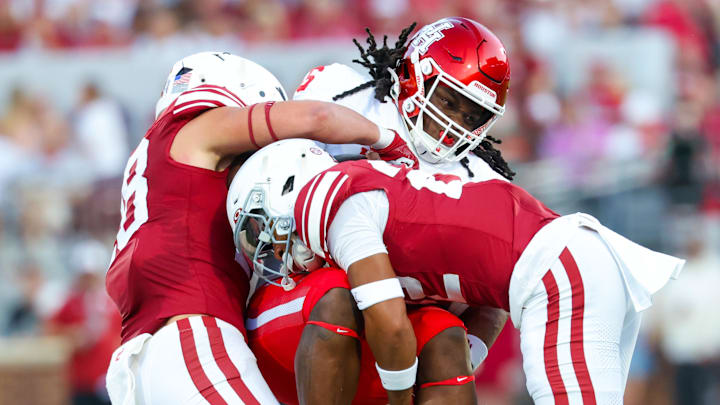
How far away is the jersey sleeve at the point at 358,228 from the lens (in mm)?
3111

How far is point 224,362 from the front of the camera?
3.53m

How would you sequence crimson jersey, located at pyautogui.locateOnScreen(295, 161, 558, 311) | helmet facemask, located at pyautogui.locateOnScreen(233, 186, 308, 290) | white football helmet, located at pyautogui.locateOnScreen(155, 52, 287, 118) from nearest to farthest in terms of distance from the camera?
crimson jersey, located at pyautogui.locateOnScreen(295, 161, 558, 311), helmet facemask, located at pyautogui.locateOnScreen(233, 186, 308, 290), white football helmet, located at pyautogui.locateOnScreen(155, 52, 287, 118)

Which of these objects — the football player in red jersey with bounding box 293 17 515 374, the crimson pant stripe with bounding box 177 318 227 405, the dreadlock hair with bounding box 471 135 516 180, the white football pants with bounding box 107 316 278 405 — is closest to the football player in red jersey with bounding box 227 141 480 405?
the white football pants with bounding box 107 316 278 405

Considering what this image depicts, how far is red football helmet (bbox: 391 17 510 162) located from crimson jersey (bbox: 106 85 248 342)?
22.9 inches

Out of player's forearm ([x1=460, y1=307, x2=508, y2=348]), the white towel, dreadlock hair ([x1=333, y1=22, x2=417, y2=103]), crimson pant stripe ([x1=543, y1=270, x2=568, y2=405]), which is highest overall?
dreadlock hair ([x1=333, y1=22, x2=417, y2=103])

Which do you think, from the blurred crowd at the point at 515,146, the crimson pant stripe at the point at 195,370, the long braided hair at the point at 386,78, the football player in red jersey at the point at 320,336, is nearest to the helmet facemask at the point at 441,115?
the long braided hair at the point at 386,78

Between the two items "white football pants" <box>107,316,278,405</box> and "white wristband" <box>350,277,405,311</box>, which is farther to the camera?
"white football pants" <box>107,316,278,405</box>

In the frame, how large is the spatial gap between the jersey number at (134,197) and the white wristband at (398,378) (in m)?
1.06

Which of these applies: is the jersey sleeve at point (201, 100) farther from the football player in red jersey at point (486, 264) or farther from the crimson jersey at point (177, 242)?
the football player in red jersey at point (486, 264)

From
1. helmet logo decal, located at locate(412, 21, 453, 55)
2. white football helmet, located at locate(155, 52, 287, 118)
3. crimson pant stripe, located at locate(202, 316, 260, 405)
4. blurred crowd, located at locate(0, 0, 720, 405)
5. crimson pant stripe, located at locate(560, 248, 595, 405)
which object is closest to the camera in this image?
crimson pant stripe, located at locate(560, 248, 595, 405)

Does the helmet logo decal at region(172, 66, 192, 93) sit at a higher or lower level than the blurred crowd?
higher

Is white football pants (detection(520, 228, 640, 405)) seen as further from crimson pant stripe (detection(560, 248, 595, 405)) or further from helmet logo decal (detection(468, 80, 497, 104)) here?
helmet logo decal (detection(468, 80, 497, 104))

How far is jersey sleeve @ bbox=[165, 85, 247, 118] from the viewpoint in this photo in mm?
3707

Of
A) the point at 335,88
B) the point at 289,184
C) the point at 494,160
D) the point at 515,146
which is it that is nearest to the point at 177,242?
the point at 289,184
